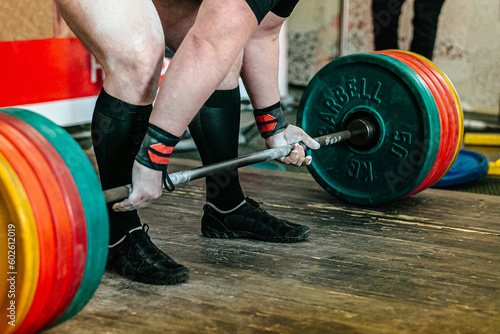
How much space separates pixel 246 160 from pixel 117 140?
0.29 meters

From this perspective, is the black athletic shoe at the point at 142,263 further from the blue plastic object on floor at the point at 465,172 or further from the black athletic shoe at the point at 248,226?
the blue plastic object on floor at the point at 465,172

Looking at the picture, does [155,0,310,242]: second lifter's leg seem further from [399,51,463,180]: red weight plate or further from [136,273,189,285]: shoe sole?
[399,51,463,180]: red weight plate

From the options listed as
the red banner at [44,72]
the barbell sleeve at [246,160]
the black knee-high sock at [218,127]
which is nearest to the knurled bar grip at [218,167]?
the barbell sleeve at [246,160]

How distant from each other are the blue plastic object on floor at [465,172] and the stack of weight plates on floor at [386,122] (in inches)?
12.8

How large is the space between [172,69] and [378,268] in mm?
631

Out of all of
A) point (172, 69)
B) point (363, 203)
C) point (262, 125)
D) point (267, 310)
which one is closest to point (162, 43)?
point (172, 69)

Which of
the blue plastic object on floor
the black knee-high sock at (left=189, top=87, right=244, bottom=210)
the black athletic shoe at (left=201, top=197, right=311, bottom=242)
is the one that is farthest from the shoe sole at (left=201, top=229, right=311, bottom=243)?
the blue plastic object on floor

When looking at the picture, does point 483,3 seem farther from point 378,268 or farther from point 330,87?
point 378,268

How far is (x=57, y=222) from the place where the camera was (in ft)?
2.83

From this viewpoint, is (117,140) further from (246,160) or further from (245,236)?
(245,236)

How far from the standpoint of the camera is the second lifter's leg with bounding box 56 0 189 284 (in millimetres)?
1144

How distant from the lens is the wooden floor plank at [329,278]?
1.04 meters

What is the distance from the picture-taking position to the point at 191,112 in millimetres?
1098

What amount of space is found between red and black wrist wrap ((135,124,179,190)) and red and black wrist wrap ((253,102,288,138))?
0.46 metres
